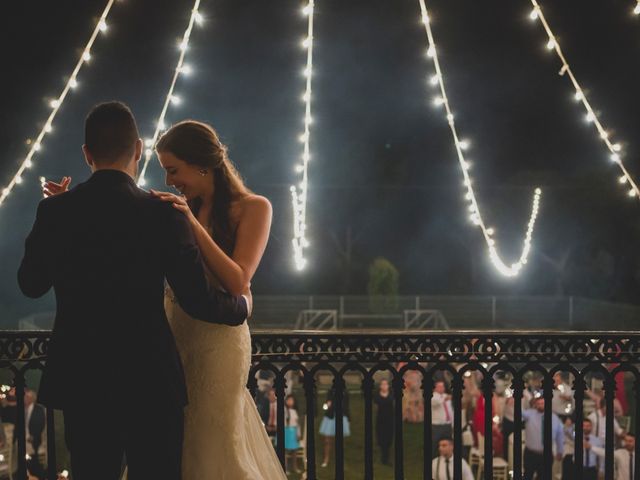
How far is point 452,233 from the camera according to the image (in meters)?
23.6

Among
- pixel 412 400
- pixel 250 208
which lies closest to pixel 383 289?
pixel 412 400

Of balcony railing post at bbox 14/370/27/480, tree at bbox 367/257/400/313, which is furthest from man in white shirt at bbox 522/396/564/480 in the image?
tree at bbox 367/257/400/313

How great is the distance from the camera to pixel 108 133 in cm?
173

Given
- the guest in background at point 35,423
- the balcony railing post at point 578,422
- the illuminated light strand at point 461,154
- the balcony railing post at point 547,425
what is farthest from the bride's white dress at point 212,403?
the guest in background at point 35,423

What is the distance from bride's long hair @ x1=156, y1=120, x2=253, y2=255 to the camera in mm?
2041

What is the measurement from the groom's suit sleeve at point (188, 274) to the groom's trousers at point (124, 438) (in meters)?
0.27

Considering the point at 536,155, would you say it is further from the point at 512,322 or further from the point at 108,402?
the point at 108,402

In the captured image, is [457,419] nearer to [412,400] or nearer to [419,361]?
[419,361]

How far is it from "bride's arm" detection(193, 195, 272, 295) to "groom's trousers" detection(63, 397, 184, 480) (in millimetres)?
406

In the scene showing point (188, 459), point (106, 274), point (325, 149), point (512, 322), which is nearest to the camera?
point (106, 274)

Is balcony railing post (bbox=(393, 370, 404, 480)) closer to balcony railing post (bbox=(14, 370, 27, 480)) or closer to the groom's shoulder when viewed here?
the groom's shoulder

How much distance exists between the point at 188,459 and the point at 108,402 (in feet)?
1.64

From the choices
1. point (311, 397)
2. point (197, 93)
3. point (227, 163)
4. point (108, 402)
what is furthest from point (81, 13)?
point (197, 93)

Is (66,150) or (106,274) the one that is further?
(66,150)
